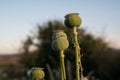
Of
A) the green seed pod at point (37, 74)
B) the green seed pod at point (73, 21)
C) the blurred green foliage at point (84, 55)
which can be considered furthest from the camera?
the blurred green foliage at point (84, 55)

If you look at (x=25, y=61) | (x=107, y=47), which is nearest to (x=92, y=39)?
(x=107, y=47)

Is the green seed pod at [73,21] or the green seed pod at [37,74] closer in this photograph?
the green seed pod at [73,21]

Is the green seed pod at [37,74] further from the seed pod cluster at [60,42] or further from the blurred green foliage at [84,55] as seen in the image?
the blurred green foliage at [84,55]

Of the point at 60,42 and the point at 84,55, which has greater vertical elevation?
the point at 60,42

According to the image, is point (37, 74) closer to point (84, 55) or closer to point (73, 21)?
point (73, 21)

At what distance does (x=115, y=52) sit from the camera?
55.3 feet

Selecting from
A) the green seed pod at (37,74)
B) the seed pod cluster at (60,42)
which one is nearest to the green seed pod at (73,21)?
the seed pod cluster at (60,42)

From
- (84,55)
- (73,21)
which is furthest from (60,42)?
(84,55)

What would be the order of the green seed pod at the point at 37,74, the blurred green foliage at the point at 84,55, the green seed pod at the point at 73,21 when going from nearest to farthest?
the green seed pod at the point at 73,21 → the green seed pod at the point at 37,74 → the blurred green foliage at the point at 84,55

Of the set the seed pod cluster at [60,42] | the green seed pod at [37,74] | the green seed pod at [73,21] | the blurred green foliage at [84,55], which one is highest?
the green seed pod at [73,21]

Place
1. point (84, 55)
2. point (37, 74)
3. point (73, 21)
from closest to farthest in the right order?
point (73, 21) → point (37, 74) → point (84, 55)

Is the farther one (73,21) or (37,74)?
(37,74)

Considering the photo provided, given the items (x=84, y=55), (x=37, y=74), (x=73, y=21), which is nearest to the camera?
(x=73, y=21)

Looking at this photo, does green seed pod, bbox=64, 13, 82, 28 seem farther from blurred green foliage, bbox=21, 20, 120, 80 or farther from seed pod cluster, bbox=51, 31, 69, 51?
blurred green foliage, bbox=21, 20, 120, 80
